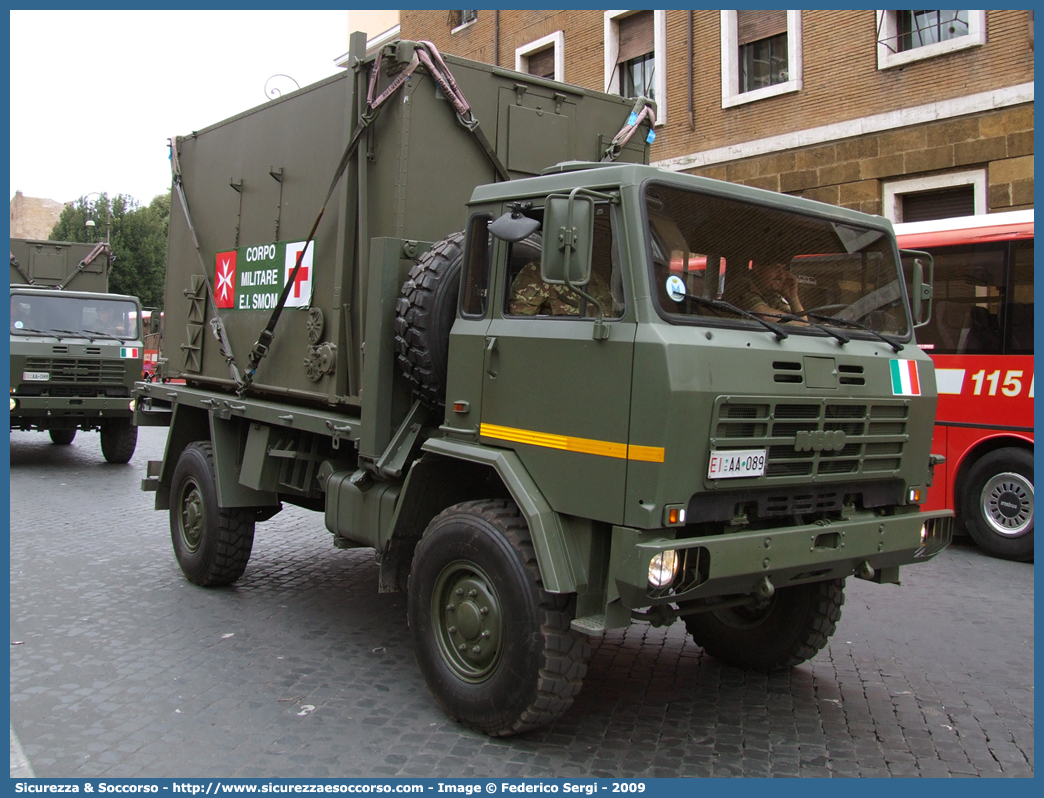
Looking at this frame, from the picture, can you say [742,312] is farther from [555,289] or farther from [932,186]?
[932,186]

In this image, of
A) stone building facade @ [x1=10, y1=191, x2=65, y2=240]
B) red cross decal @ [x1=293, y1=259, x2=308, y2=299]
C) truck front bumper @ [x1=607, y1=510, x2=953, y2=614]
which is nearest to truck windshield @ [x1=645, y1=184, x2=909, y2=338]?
truck front bumper @ [x1=607, y1=510, x2=953, y2=614]

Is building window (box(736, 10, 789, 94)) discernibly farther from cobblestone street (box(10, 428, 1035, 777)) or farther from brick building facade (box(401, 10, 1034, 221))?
cobblestone street (box(10, 428, 1035, 777))

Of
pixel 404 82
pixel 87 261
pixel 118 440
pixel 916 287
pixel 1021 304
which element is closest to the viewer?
pixel 916 287

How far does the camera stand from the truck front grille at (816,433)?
3.85m

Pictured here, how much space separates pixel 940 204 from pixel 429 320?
12.0m

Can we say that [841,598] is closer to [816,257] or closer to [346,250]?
[816,257]

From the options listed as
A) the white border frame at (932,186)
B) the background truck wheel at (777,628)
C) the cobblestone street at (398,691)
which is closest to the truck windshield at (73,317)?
the cobblestone street at (398,691)

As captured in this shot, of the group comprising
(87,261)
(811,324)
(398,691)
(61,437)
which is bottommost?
(398,691)

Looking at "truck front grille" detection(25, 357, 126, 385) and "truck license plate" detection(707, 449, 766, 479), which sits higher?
"truck front grille" detection(25, 357, 126, 385)

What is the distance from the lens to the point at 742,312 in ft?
13.4

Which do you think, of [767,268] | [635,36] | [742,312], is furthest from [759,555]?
[635,36]

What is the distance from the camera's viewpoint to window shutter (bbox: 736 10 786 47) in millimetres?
16094

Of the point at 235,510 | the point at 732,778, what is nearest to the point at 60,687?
the point at 235,510

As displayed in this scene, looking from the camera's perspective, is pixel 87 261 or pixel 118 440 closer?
pixel 118 440
